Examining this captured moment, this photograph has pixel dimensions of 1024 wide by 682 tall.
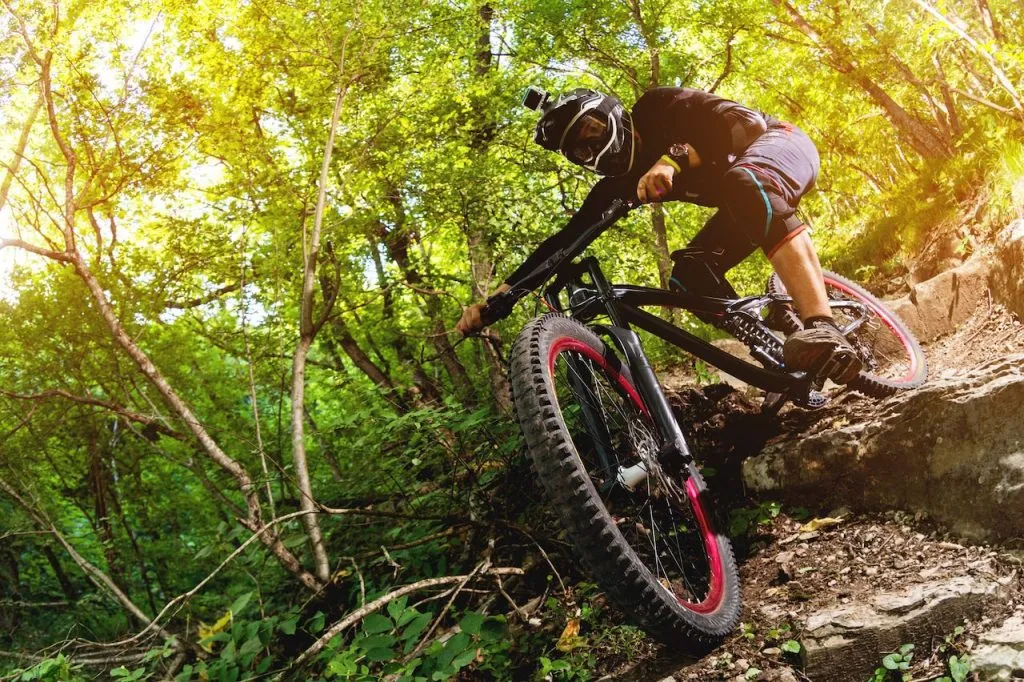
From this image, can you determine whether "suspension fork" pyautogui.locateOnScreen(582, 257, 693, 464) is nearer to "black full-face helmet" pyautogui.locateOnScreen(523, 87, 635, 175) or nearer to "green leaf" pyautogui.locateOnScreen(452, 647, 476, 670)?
"black full-face helmet" pyautogui.locateOnScreen(523, 87, 635, 175)

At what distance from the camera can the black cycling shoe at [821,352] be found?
8.26ft

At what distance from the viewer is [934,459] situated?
2318mm

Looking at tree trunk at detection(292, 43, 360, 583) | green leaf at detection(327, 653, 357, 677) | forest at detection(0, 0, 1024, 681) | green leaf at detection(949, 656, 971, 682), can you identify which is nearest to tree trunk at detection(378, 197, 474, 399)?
forest at detection(0, 0, 1024, 681)

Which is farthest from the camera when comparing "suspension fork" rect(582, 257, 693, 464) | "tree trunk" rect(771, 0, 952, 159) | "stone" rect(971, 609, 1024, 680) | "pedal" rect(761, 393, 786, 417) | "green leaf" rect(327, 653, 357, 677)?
"tree trunk" rect(771, 0, 952, 159)

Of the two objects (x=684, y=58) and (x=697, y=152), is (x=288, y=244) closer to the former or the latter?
(x=697, y=152)

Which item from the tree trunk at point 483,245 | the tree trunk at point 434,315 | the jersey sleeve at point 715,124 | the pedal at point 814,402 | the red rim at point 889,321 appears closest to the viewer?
the jersey sleeve at point 715,124

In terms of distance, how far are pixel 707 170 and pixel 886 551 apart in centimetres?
164

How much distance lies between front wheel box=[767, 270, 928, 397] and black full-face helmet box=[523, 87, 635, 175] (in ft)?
4.14

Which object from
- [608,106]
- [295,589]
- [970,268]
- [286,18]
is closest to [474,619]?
[295,589]

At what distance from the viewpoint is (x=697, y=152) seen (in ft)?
8.98

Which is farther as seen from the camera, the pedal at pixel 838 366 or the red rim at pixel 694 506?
the pedal at pixel 838 366

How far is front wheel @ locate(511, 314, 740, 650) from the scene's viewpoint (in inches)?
71.0

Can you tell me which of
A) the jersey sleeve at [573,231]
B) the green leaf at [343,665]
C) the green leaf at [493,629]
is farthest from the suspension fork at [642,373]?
the green leaf at [343,665]

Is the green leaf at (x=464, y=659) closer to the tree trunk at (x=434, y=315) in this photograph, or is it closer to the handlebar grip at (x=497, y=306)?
the handlebar grip at (x=497, y=306)
